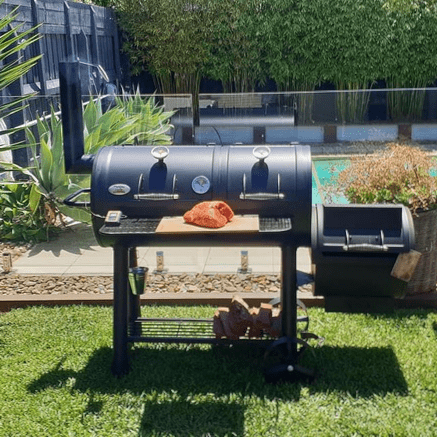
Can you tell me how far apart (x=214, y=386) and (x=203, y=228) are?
1.03m

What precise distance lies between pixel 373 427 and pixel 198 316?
78.4 inches

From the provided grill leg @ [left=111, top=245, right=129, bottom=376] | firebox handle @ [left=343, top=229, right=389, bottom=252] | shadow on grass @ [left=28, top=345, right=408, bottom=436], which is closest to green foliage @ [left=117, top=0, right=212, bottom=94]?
shadow on grass @ [left=28, top=345, right=408, bottom=436]

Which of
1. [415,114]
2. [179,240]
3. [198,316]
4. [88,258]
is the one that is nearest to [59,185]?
[88,258]

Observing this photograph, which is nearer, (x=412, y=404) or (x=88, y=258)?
(x=412, y=404)

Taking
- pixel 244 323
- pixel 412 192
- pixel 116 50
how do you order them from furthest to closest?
1. pixel 116 50
2. pixel 412 192
3. pixel 244 323

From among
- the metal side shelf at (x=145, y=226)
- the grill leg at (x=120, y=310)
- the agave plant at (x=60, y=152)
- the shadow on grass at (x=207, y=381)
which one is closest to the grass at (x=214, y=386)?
the shadow on grass at (x=207, y=381)

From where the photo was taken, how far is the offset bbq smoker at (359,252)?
4.68 meters

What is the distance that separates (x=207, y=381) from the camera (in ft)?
16.3

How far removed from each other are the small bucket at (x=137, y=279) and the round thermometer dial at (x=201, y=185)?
24.3 inches

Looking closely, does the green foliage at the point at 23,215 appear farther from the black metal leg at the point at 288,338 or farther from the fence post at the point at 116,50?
the fence post at the point at 116,50

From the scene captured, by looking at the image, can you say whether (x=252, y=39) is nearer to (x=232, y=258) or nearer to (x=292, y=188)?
(x=232, y=258)

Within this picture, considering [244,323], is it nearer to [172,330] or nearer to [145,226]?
[172,330]

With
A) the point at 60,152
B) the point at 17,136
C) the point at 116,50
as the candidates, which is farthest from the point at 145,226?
the point at 116,50

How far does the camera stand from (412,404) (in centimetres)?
461
